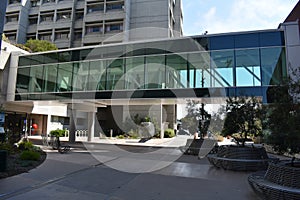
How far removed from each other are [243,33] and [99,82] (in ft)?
35.1

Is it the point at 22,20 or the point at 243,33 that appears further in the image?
the point at 22,20

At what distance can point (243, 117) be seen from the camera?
29.5 feet

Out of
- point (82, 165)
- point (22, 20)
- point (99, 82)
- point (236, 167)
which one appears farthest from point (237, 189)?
point (22, 20)

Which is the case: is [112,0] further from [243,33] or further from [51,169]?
[51,169]

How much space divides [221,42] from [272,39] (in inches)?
121

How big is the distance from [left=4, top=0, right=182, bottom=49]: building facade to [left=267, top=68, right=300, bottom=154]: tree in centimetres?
3430

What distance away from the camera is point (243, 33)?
1503cm

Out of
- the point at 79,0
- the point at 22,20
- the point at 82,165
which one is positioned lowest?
the point at 82,165

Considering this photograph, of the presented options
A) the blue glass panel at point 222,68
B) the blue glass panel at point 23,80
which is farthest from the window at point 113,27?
the blue glass panel at point 222,68

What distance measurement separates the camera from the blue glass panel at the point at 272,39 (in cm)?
1458

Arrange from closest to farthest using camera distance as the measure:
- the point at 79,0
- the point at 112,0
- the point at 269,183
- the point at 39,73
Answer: the point at 269,183
the point at 39,73
the point at 112,0
the point at 79,0

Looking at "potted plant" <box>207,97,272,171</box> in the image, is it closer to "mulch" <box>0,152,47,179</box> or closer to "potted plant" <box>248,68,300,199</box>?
"potted plant" <box>248,68,300,199</box>

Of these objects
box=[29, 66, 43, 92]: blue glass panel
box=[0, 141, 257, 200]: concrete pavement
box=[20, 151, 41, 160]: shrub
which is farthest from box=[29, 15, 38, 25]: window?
box=[0, 141, 257, 200]: concrete pavement

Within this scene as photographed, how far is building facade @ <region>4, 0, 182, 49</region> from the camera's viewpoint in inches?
1570
